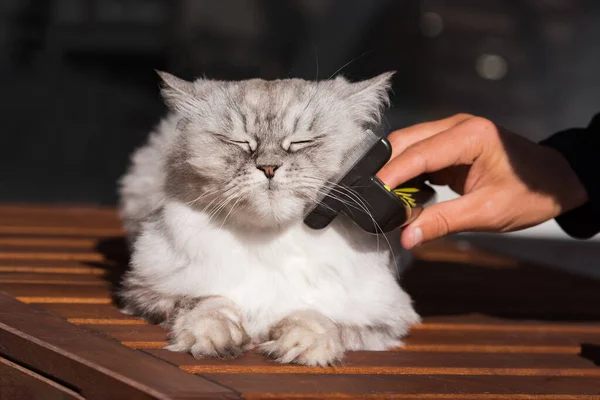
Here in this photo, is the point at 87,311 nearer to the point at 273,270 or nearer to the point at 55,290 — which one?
the point at 55,290

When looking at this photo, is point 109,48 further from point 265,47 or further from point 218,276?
point 218,276

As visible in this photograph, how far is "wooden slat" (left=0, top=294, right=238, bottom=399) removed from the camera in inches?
58.1

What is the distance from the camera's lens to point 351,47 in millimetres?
5375

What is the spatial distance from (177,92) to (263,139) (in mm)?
325

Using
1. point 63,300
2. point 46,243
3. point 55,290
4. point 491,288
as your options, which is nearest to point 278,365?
point 63,300

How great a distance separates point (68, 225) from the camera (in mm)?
3533

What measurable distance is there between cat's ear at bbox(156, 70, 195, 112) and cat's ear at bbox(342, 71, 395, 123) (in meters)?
0.43

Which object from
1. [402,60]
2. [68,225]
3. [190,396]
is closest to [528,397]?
[190,396]

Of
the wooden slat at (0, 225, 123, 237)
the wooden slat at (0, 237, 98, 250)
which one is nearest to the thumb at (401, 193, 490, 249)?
the wooden slat at (0, 237, 98, 250)

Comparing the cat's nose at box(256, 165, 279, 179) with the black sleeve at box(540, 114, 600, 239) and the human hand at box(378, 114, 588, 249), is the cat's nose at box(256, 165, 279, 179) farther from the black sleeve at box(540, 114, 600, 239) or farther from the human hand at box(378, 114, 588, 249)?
the black sleeve at box(540, 114, 600, 239)

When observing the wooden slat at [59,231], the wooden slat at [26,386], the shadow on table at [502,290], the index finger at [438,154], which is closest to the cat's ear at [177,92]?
the index finger at [438,154]

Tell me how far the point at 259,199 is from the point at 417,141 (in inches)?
22.6

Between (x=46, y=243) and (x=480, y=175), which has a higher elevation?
(x=480, y=175)

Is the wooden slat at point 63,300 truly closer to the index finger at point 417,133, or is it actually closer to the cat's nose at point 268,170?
the cat's nose at point 268,170
